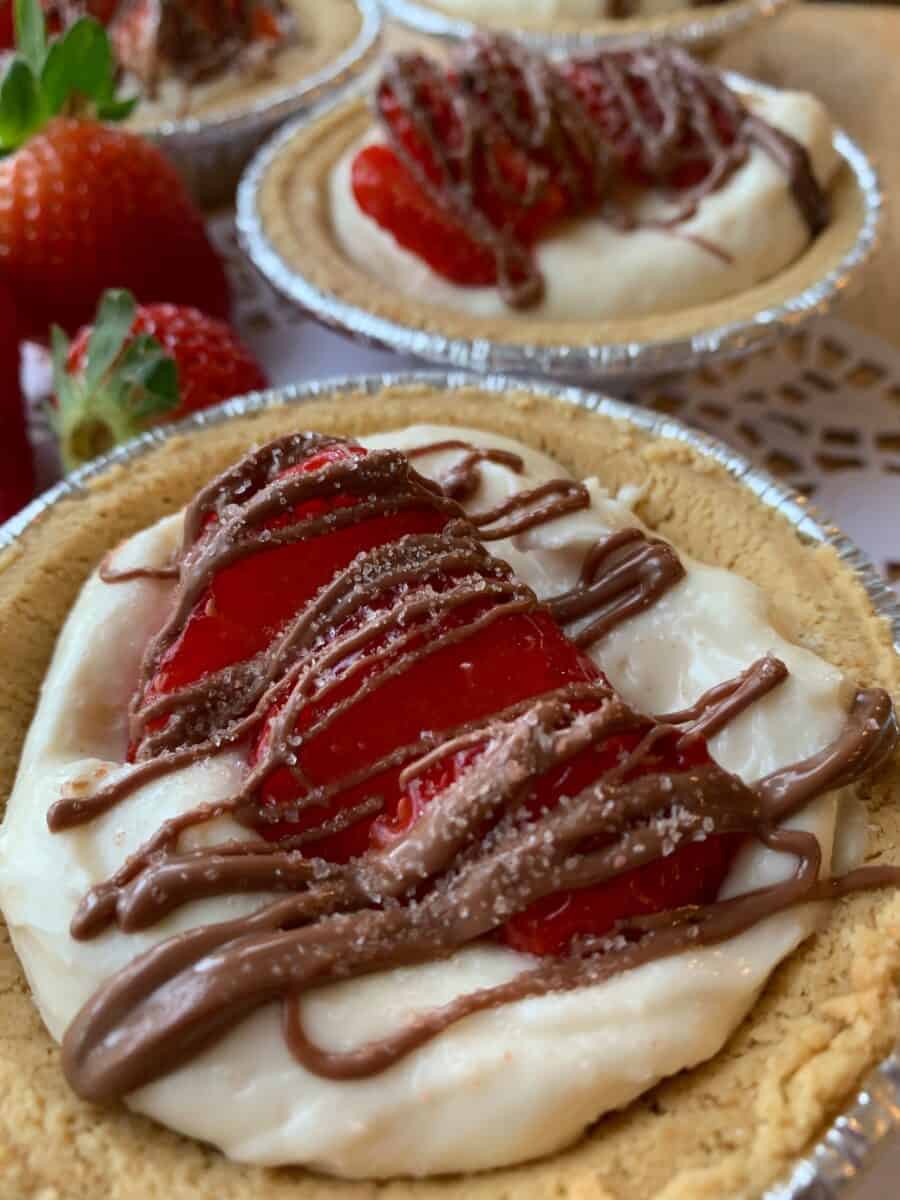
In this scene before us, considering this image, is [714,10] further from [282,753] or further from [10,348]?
[282,753]

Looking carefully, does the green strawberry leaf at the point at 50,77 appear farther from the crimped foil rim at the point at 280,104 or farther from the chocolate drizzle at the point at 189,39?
the chocolate drizzle at the point at 189,39

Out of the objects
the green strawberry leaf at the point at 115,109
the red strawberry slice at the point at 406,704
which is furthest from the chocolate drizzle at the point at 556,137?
the red strawberry slice at the point at 406,704

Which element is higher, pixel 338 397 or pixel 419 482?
pixel 419 482

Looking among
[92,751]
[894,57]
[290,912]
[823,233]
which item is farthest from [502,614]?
[894,57]

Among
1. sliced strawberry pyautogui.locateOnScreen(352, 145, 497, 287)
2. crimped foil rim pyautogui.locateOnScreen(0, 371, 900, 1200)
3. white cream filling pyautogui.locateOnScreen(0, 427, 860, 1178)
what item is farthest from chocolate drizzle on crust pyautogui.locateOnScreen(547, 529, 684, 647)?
sliced strawberry pyautogui.locateOnScreen(352, 145, 497, 287)

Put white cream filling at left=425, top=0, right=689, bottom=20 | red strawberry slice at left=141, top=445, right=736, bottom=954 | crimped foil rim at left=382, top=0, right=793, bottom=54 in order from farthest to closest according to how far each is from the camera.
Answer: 1. white cream filling at left=425, top=0, right=689, bottom=20
2. crimped foil rim at left=382, top=0, right=793, bottom=54
3. red strawberry slice at left=141, top=445, right=736, bottom=954

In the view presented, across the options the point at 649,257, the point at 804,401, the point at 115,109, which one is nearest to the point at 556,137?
the point at 649,257

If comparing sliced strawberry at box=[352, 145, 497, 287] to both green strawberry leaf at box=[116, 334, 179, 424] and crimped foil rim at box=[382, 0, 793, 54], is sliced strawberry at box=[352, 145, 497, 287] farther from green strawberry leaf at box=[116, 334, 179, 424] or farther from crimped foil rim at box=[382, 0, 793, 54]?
crimped foil rim at box=[382, 0, 793, 54]
